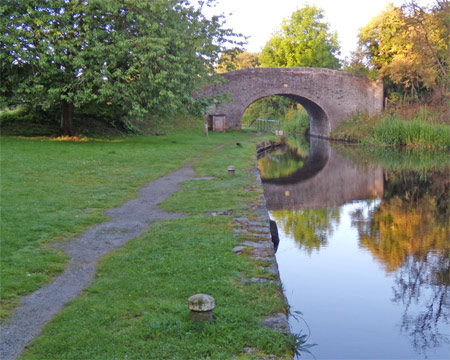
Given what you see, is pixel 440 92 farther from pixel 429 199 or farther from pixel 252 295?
pixel 252 295

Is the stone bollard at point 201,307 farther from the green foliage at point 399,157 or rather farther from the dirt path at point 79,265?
the green foliage at point 399,157

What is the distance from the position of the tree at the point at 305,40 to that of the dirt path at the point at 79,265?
3555 cm

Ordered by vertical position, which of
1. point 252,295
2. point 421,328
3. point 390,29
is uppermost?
point 390,29

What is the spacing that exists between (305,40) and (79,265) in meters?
40.5

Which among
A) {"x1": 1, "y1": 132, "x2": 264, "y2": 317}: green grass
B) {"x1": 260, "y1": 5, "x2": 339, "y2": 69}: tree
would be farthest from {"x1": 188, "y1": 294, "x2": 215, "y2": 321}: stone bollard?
{"x1": 260, "y1": 5, "x2": 339, "y2": 69}: tree

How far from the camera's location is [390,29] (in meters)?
27.4

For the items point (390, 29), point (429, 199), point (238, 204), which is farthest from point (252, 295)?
point (390, 29)

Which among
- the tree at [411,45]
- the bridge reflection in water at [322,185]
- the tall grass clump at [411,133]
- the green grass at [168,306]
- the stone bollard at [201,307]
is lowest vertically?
the bridge reflection in water at [322,185]

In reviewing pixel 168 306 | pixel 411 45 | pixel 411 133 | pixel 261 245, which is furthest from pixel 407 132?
pixel 168 306

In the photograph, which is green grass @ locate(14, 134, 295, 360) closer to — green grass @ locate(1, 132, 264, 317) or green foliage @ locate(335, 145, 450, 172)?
green grass @ locate(1, 132, 264, 317)

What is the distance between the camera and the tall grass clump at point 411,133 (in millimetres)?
21078

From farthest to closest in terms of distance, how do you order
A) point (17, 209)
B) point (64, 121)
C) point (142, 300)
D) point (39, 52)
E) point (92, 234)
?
point (64, 121) < point (39, 52) < point (17, 209) < point (92, 234) < point (142, 300)

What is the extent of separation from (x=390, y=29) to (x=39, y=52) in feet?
63.6

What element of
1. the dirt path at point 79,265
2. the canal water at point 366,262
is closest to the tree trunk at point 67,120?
the canal water at point 366,262
